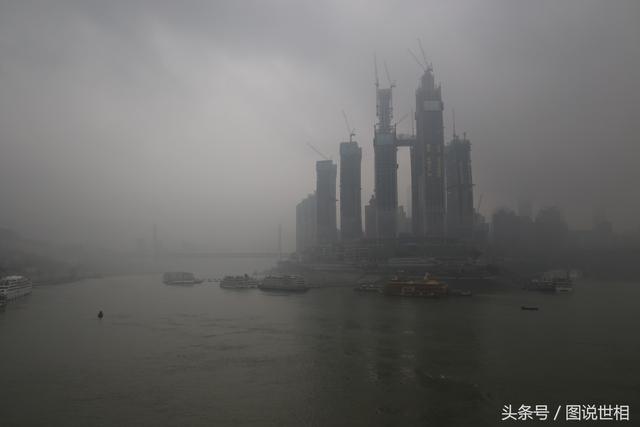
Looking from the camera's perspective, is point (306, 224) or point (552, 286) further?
point (306, 224)

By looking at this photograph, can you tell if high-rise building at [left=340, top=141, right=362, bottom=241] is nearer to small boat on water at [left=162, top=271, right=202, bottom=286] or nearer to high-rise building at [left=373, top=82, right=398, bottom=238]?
high-rise building at [left=373, top=82, right=398, bottom=238]

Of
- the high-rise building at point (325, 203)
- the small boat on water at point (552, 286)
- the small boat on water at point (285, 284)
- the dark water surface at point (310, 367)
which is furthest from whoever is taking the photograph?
the high-rise building at point (325, 203)

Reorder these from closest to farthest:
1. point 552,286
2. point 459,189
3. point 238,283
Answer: point 552,286 < point 238,283 < point 459,189

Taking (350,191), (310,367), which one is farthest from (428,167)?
(310,367)

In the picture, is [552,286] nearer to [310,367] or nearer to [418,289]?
[418,289]

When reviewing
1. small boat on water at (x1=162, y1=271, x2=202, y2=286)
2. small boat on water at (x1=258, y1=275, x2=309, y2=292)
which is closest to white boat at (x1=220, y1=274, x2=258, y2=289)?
small boat on water at (x1=258, y1=275, x2=309, y2=292)

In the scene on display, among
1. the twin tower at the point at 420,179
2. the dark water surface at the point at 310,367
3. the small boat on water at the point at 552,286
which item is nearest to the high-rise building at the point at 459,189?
the twin tower at the point at 420,179

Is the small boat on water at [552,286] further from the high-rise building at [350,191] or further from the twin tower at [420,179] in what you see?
the high-rise building at [350,191]
